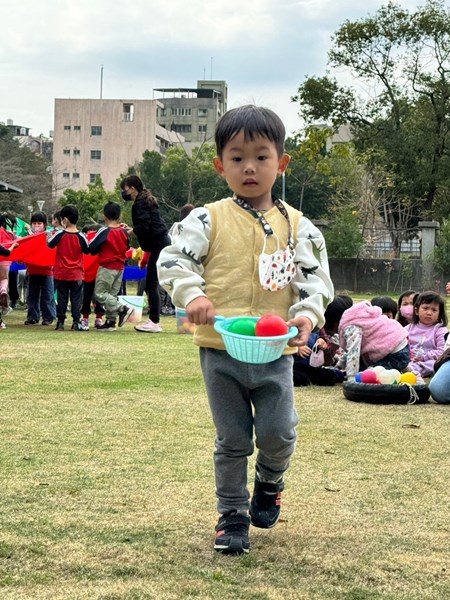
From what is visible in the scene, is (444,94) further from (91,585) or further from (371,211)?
(91,585)

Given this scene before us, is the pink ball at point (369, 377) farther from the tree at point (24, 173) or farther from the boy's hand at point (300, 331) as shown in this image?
the tree at point (24, 173)

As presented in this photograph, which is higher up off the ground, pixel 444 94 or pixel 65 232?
pixel 444 94

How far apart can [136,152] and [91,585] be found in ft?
343

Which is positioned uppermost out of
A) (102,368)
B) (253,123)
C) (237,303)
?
(253,123)

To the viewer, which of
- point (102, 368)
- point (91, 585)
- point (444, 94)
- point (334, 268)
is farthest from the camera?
point (444, 94)

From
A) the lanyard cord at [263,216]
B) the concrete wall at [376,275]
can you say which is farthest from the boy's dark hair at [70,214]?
the concrete wall at [376,275]

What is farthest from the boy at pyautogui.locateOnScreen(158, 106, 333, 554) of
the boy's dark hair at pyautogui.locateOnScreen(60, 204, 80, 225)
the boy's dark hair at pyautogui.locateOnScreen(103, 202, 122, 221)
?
the boy's dark hair at pyautogui.locateOnScreen(60, 204, 80, 225)

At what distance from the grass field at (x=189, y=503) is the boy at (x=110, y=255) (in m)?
5.63

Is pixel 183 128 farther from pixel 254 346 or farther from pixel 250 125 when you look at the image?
pixel 254 346

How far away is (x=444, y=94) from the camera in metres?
39.2

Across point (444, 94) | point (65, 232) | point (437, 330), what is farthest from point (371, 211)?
point (437, 330)

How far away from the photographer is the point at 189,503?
13.4ft

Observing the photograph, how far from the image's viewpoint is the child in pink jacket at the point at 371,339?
8180mm

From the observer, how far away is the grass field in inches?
122
